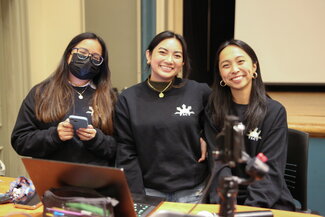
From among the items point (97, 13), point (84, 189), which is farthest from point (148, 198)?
point (97, 13)

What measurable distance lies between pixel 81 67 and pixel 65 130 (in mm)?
384

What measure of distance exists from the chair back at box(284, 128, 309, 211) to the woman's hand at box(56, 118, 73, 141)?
115 cm

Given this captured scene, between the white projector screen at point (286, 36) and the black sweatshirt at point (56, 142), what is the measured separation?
5.85ft

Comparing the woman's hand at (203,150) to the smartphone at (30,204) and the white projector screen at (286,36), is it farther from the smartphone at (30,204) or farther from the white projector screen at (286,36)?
the white projector screen at (286,36)

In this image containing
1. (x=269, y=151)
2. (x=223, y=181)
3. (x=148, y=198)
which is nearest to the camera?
(x=223, y=181)

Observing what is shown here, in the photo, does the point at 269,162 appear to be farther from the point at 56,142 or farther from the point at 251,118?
the point at 56,142

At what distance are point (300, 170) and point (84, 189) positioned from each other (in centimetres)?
116

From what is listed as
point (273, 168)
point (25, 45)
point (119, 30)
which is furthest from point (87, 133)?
point (119, 30)

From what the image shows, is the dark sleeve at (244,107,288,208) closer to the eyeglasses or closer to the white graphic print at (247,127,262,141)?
the white graphic print at (247,127,262,141)

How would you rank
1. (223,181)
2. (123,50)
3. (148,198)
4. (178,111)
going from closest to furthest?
1. (223,181)
2. (148,198)
3. (178,111)
4. (123,50)

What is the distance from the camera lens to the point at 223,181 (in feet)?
2.64

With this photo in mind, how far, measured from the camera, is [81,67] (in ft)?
5.68

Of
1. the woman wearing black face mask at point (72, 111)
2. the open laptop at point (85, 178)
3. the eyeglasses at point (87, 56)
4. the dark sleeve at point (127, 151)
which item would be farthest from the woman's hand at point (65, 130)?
the open laptop at point (85, 178)

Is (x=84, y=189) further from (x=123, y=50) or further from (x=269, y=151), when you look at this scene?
(x=123, y=50)
